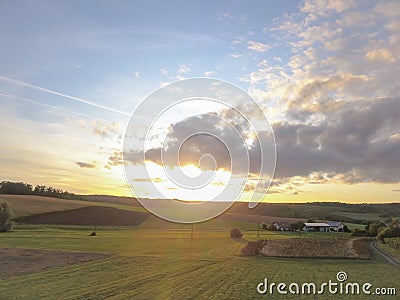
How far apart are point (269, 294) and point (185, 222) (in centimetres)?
7271

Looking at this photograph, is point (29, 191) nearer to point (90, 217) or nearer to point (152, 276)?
point (90, 217)

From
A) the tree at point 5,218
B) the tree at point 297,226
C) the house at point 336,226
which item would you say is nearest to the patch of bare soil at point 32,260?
the tree at point 5,218

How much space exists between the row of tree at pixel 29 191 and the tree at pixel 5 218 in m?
44.7

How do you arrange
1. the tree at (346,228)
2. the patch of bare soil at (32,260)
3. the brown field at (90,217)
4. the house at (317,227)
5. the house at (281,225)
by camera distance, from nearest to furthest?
the patch of bare soil at (32,260) → the brown field at (90,217) → the house at (281,225) → the tree at (346,228) → the house at (317,227)

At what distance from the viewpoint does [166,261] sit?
31.1 meters

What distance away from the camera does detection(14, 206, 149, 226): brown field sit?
79.9m

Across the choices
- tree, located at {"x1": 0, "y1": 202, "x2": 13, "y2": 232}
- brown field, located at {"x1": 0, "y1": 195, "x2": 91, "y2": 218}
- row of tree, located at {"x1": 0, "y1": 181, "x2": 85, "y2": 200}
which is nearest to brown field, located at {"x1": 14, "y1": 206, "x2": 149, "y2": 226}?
brown field, located at {"x1": 0, "y1": 195, "x2": 91, "y2": 218}

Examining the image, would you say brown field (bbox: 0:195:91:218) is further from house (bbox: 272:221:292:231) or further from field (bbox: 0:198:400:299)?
field (bbox: 0:198:400:299)

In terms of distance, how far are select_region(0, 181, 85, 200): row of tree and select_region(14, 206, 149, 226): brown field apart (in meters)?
29.8

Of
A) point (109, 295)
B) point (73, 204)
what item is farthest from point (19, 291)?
point (73, 204)

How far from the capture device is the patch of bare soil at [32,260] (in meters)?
25.3

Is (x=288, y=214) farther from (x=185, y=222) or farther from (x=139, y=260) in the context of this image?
(x=139, y=260)

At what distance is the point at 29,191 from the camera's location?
116 metres

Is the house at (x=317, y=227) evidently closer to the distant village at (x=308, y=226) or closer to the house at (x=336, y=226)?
the distant village at (x=308, y=226)
